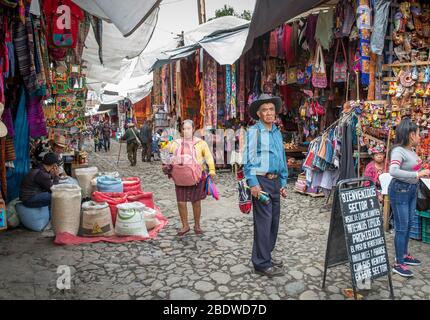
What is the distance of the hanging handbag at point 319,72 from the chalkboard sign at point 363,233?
4691mm

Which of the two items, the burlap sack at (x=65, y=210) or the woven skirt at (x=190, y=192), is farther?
the woven skirt at (x=190, y=192)

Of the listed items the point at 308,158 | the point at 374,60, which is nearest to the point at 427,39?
the point at 374,60

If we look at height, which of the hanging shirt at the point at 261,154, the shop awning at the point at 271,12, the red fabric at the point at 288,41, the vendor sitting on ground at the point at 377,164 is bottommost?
the vendor sitting on ground at the point at 377,164

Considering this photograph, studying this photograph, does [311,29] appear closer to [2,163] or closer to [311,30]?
[311,30]

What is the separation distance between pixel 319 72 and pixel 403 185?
439cm

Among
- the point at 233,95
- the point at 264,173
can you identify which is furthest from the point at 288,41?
the point at 264,173

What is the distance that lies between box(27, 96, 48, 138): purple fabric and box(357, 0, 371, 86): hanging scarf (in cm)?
532

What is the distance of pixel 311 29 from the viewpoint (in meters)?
7.68

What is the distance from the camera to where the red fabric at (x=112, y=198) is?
209 inches

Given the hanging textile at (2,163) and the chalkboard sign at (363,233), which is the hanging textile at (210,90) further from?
the chalkboard sign at (363,233)

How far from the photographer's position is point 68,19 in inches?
228

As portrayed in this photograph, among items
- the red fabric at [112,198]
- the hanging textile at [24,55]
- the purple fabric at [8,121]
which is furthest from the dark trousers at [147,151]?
the hanging textile at [24,55]

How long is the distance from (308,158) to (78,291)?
488 cm

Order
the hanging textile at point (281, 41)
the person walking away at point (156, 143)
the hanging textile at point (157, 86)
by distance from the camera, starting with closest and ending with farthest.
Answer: the hanging textile at point (281, 41)
the hanging textile at point (157, 86)
the person walking away at point (156, 143)
